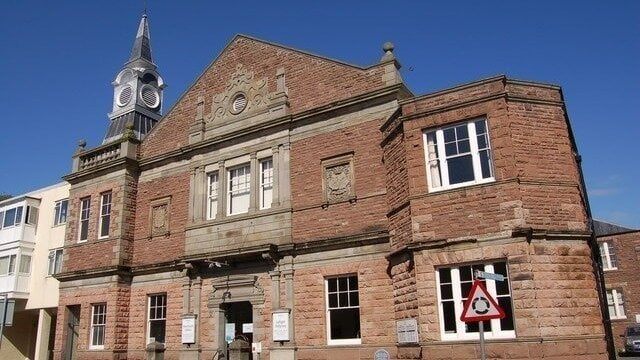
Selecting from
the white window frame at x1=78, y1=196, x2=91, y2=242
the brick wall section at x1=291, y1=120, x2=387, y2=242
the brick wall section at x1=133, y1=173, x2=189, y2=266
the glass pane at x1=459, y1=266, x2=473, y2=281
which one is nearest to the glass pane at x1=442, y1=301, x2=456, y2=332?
the glass pane at x1=459, y1=266, x2=473, y2=281

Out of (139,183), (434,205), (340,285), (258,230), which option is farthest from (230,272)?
(434,205)

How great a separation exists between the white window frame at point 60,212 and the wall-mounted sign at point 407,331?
21333 millimetres

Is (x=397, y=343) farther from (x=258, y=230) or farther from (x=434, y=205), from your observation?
(x=258, y=230)

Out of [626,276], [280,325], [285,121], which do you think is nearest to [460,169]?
[285,121]

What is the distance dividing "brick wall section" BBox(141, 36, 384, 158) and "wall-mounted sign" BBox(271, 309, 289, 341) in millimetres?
6633

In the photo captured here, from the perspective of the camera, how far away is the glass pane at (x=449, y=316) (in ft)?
40.6

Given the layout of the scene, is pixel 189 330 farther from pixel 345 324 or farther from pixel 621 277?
pixel 621 277

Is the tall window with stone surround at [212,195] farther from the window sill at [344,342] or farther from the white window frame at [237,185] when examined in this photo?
the window sill at [344,342]

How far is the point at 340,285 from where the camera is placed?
1606 centimetres

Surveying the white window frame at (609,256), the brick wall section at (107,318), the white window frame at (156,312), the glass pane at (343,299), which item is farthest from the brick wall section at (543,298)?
the white window frame at (609,256)

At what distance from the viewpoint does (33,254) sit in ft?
95.2

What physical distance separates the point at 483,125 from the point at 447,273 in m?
3.69

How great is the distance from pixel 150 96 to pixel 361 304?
107ft

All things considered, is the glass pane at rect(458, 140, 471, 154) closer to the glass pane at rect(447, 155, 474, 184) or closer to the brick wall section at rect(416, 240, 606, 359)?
the glass pane at rect(447, 155, 474, 184)
